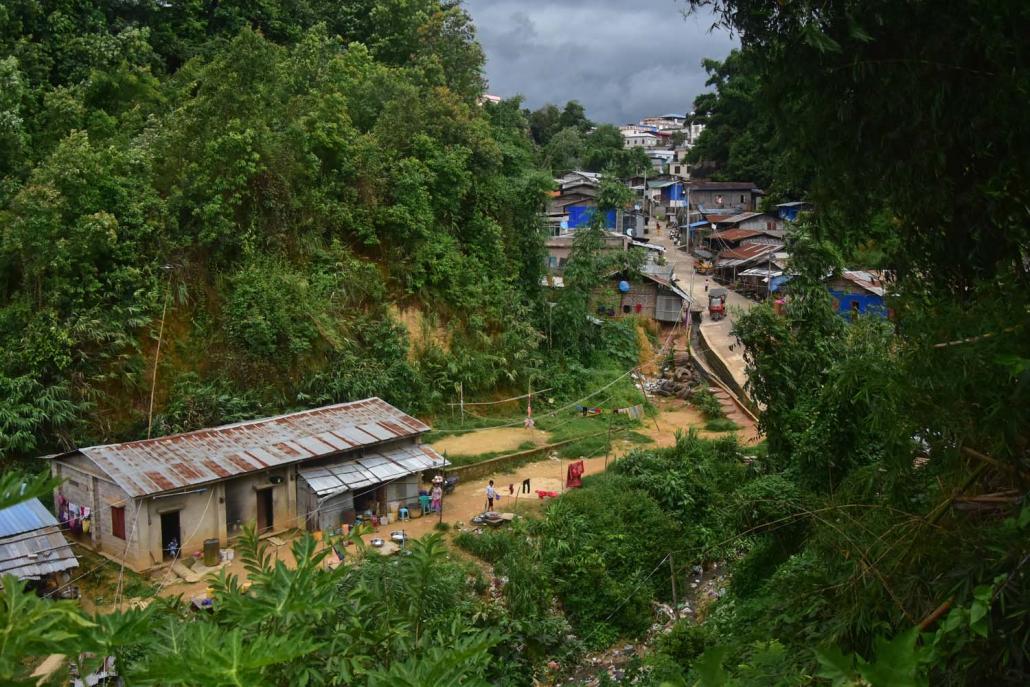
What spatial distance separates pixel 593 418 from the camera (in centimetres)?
2052

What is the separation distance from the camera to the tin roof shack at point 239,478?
40.1ft

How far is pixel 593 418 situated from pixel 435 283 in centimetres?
527

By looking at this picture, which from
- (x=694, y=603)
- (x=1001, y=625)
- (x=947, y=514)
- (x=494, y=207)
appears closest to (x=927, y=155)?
(x=947, y=514)

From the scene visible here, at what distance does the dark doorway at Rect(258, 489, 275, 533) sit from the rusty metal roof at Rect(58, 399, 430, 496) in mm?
605

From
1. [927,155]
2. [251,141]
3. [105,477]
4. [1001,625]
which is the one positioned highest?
[251,141]

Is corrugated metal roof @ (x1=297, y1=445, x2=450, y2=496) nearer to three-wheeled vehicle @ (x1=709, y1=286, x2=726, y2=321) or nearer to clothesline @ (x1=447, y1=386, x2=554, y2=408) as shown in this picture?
clothesline @ (x1=447, y1=386, x2=554, y2=408)

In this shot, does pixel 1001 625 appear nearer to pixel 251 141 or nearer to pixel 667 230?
pixel 251 141

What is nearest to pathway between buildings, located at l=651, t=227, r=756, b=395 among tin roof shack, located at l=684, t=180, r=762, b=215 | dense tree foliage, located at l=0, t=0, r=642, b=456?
tin roof shack, located at l=684, t=180, r=762, b=215

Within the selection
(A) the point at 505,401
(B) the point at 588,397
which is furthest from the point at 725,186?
(A) the point at 505,401

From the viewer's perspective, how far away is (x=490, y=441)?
719 inches

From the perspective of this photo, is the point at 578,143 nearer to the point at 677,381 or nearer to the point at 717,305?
the point at 717,305

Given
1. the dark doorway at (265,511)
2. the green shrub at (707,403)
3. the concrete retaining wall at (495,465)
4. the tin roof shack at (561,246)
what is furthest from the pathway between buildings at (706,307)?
the dark doorway at (265,511)

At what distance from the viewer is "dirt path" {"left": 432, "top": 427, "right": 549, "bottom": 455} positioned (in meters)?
17.6

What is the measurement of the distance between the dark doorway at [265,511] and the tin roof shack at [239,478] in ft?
0.05
